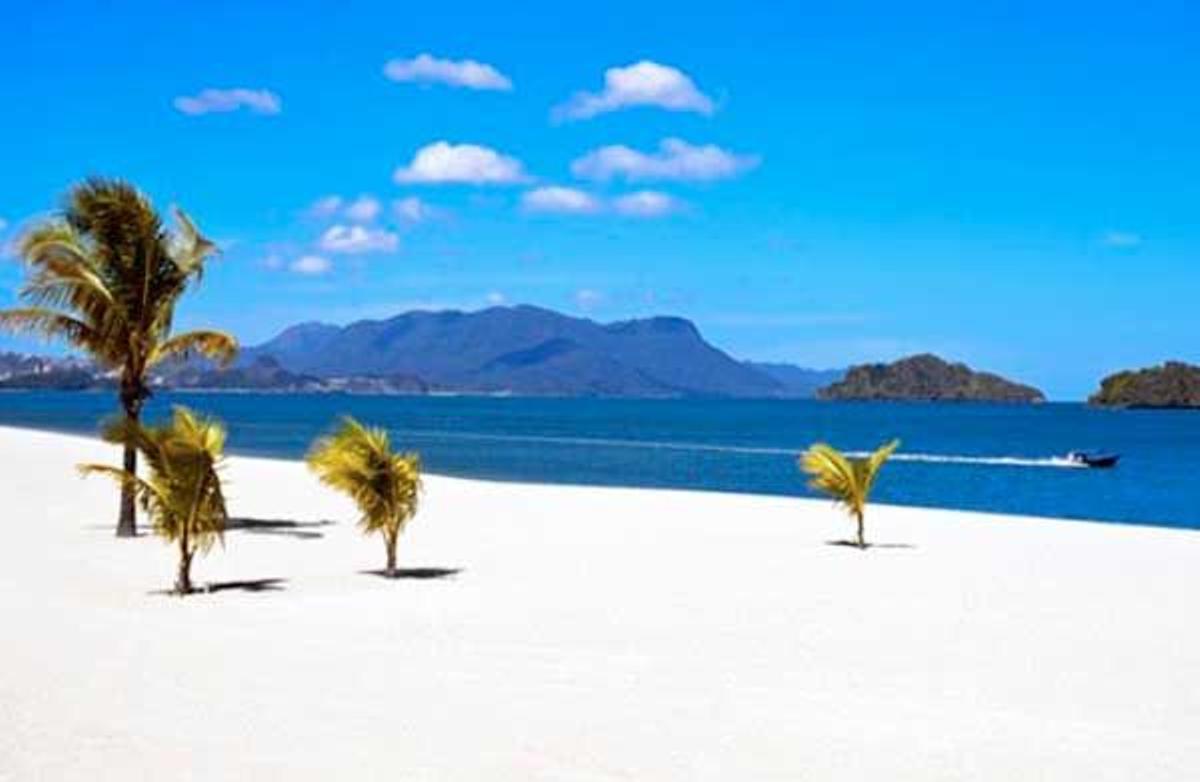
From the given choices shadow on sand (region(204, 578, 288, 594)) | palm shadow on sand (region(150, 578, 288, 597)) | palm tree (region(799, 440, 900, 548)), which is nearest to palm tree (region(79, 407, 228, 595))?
palm shadow on sand (region(150, 578, 288, 597))

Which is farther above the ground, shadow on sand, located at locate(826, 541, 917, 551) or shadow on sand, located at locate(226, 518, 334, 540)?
shadow on sand, located at locate(826, 541, 917, 551)

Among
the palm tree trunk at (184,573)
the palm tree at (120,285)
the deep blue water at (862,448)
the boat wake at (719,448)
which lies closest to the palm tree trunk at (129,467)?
the palm tree at (120,285)

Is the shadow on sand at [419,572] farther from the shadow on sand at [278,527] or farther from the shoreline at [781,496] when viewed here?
the shoreline at [781,496]

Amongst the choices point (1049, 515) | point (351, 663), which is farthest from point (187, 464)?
point (1049, 515)

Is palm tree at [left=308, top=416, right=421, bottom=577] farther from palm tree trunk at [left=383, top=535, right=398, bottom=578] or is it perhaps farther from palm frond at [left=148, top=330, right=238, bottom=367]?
palm frond at [left=148, top=330, right=238, bottom=367]

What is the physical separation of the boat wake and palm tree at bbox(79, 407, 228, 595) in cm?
5299

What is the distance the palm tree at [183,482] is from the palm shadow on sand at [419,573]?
7.61 ft

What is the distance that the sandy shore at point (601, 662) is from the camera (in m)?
6.88

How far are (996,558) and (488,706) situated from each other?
1175 centimetres

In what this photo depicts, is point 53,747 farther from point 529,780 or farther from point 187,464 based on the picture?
point 187,464

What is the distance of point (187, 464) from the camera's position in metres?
13.2

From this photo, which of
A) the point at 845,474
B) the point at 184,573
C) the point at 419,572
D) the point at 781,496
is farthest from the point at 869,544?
the point at 781,496

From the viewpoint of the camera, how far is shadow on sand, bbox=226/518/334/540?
2023 centimetres

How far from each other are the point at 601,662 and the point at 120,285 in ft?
40.6
